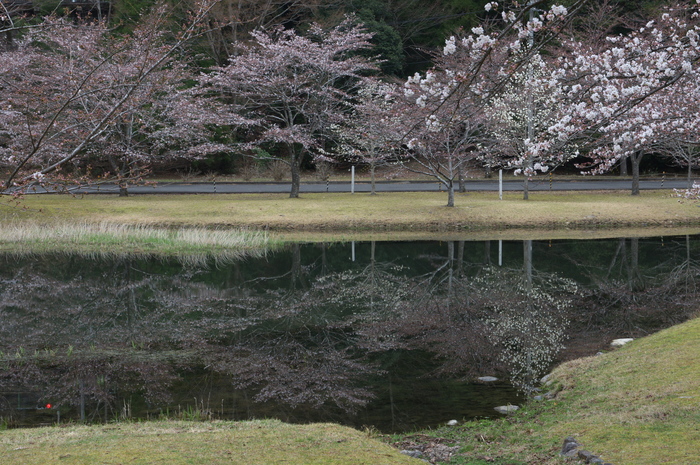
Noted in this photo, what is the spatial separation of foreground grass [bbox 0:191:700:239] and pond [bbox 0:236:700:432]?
3146mm

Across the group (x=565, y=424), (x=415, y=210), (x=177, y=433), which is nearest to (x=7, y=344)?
(x=177, y=433)

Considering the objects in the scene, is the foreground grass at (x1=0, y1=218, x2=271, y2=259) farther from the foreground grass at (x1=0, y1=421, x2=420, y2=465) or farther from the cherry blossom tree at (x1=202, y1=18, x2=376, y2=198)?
the foreground grass at (x1=0, y1=421, x2=420, y2=465)

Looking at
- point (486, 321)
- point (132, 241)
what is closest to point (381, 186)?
point (132, 241)

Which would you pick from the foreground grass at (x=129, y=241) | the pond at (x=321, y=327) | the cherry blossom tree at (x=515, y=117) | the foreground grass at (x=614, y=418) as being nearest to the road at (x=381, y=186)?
the cherry blossom tree at (x=515, y=117)

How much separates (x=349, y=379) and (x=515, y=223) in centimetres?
1747

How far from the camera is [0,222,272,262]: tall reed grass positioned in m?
22.4

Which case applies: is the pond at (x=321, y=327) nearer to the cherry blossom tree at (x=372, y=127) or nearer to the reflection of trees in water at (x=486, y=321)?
the reflection of trees in water at (x=486, y=321)

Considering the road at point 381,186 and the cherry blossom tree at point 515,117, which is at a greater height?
the cherry blossom tree at point 515,117

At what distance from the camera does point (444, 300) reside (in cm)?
1590

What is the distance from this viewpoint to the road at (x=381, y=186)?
118 feet

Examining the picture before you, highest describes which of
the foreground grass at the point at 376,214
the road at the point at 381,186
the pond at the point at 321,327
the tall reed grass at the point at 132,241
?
the road at the point at 381,186


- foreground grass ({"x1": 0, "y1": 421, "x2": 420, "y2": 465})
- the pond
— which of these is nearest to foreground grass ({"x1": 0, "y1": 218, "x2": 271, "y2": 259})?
the pond

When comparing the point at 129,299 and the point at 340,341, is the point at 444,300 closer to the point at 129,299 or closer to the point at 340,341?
the point at 340,341

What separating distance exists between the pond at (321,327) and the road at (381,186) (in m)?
13.8
